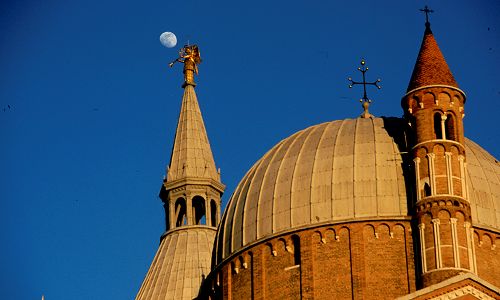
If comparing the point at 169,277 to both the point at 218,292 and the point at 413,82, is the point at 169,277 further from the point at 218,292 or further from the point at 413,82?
the point at 413,82

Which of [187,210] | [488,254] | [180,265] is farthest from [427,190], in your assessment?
[187,210]

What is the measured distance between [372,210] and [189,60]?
30.8 metres

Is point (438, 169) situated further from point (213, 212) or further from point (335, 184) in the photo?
point (213, 212)

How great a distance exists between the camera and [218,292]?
7462 cm

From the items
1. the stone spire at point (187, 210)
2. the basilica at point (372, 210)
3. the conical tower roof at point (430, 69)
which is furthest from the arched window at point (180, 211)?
the conical tower roof at point (430, 69)

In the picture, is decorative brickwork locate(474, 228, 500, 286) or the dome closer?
decorative brickwork locate(474, 228, 500, 286)

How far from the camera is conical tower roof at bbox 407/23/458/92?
7144 centimetres

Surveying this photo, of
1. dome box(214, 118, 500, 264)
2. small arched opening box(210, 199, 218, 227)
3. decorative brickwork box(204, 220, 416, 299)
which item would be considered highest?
small arched opening box(210, 199, 218, 227)

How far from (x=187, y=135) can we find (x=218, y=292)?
851 inches

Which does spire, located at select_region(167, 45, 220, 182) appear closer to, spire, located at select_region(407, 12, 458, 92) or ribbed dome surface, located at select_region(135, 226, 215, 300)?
ribbed dome surface, located at select_region(135, 226, 215, 300)

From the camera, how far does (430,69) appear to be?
71750mm

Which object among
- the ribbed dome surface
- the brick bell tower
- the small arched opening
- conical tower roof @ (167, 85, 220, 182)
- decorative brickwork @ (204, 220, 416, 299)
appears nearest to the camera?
the brick bell tower

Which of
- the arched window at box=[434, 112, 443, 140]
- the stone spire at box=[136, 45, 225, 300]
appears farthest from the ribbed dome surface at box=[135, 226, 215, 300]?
the arched window at box=[434, 112, 443, 140]

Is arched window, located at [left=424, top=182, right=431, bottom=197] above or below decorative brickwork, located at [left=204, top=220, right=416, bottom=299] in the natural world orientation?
above
